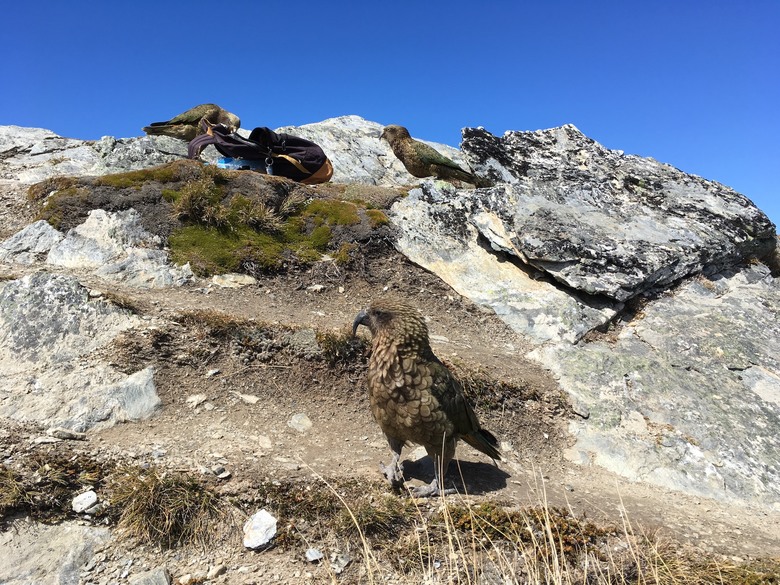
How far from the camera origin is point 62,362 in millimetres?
6676

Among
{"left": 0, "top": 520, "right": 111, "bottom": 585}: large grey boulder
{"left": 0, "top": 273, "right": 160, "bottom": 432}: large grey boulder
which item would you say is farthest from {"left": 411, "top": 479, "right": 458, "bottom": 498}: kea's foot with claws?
{"left": 0, "top": 273, "right": 160, "bottom": 432}: large grey boulder

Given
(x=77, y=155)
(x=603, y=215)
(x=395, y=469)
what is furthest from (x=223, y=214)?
(x=77, y=155)

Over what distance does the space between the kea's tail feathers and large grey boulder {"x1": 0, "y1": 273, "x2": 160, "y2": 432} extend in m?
4.20

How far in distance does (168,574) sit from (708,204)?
14.6m

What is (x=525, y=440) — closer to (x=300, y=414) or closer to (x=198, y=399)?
(x=300, y=414)

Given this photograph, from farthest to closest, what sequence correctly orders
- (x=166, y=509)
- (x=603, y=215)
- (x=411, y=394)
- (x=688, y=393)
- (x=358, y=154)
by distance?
(x=358, y=154), (x=603, y=215), (x=688, y=393), (x=411, y=394), (x=166, y=509)

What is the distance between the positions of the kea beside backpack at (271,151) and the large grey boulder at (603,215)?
483 centimetres

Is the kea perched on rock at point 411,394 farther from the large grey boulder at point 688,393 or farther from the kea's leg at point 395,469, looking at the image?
the large grey boulder at point 688,393

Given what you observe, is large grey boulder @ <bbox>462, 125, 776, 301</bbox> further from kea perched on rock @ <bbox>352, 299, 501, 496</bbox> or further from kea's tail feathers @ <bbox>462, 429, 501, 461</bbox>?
kea perched on rock @ <bbox>352, 299, 501, 496</bbox>

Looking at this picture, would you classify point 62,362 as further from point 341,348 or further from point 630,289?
point 630,289

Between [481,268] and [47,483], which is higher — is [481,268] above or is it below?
above

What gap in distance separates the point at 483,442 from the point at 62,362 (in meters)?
5.84

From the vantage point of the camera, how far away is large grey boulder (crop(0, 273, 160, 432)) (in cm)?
604

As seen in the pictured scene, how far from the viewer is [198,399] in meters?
6.77
